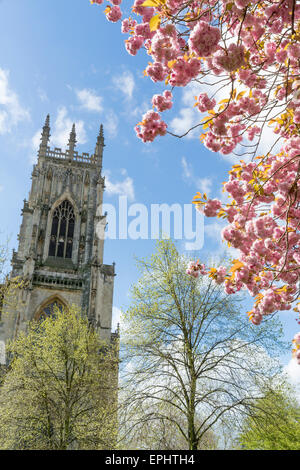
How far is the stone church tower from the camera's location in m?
31.8

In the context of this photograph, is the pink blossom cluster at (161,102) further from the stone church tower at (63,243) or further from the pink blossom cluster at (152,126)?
the stone church tower at (63,243)

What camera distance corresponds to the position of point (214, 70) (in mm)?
5016

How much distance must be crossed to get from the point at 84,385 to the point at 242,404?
886 cm

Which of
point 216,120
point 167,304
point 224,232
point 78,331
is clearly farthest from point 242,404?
point 78,331

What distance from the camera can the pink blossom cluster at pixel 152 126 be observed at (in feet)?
18.3

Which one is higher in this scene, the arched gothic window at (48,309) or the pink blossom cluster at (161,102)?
the arched gothic window at (48,309)

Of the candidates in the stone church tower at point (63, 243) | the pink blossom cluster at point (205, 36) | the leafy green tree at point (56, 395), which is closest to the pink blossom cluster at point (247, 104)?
the pink blossom cluster at point (205, 36)

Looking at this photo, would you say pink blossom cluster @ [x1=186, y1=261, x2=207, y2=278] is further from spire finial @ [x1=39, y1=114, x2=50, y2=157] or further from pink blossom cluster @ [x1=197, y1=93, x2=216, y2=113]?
spire finial @ [x1=39, y1=114, x2=50, y2=157]

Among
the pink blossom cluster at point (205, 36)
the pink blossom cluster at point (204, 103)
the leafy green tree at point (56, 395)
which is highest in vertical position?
the pink blossom cluster at point (204, 103)

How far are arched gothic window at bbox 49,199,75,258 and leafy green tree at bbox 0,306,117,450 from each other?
15635 millimetres

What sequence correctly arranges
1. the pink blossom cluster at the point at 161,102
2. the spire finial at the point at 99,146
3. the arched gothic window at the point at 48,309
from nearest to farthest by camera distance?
the pink blossom cluster at the point at 161,102, the arched gothic window at the point at 48,309, the spire finial at the point at 99,146

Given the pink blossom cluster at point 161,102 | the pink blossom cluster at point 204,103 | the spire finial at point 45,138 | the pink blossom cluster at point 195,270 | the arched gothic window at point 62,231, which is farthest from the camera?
the spire finial at point 45,138

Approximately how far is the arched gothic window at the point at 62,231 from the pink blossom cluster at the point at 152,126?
30554mm

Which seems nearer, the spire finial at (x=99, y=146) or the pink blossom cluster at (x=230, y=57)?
the pink blossom cluster at (x=230, y=57)
